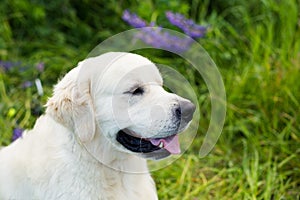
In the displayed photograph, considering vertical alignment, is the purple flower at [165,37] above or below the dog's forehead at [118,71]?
below

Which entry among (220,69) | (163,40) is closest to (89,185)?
(163,40)

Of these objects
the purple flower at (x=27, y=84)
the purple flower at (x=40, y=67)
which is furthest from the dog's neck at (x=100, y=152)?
the purple flower at (x=27, y=84)

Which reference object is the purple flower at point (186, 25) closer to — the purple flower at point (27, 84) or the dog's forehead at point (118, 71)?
the purple flower at point (27, 84)

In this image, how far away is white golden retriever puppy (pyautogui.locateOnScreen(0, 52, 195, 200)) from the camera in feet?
9.70

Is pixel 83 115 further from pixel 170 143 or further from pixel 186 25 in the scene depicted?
pixel 186 25

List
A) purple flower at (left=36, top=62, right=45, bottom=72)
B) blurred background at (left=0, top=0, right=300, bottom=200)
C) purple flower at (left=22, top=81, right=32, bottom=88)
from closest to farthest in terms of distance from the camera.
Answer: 1. blurred background at (left=0, top=0, right=300, bottom=200)
2. purple flower at (left=36, top=62, right=45, bottom=72)
3. purple flower at (left=22, top=81, right=32, bottom=88)

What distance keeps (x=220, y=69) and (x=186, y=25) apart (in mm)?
511

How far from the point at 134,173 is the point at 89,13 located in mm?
2776

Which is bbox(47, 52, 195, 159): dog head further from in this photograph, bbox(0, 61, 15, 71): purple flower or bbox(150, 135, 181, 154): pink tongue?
bbox(0, 61, 15, 71): purple flower

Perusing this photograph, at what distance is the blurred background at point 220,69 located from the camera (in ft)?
13.6

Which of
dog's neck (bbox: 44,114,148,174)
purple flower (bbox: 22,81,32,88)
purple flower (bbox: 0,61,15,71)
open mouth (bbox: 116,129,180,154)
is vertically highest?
open mouth (bbox: 116,129,180,154)

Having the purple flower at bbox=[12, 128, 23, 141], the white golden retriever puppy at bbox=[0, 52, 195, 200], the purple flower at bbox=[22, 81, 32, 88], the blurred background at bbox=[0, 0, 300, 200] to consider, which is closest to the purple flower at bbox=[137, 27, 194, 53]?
the blurred background at bbox=[0, 0, 300, 200]

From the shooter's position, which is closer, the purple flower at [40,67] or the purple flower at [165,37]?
the purple flower at [165,37]

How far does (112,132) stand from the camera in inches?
120
